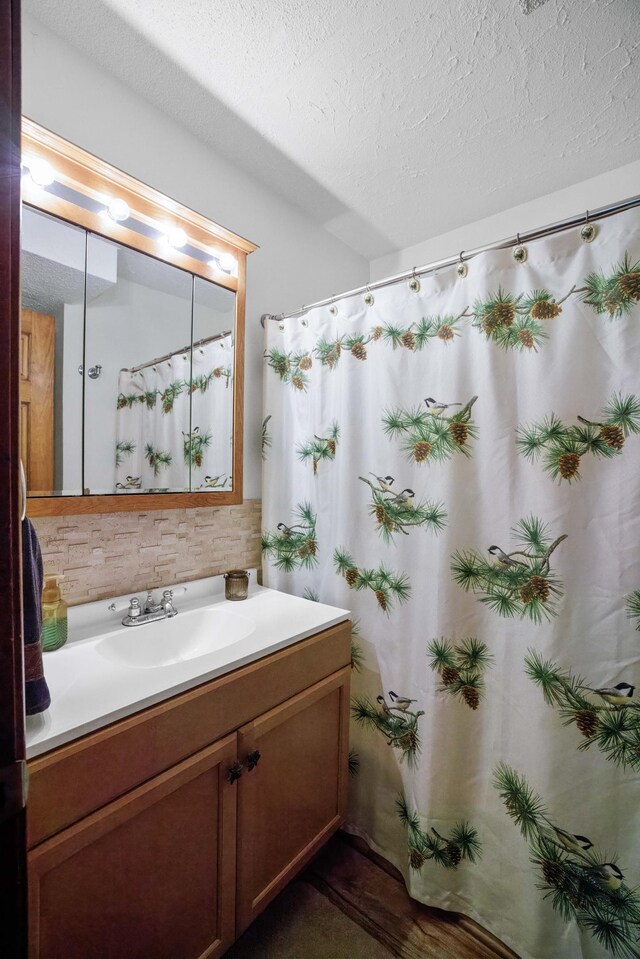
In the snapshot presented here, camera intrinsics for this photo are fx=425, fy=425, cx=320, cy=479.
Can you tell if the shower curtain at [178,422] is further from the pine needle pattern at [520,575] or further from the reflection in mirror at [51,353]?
the pine needle pattern at [520,575]

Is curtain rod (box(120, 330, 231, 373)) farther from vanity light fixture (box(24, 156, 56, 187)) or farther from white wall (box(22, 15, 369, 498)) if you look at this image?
vanity light fixture (box(24, 156, 56, 187))

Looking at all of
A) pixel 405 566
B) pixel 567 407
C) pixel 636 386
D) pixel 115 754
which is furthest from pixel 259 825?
pixel 636 386

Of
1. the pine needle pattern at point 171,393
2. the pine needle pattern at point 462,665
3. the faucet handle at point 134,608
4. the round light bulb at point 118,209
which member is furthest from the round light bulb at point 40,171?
the pine needle pattern at point 462,665

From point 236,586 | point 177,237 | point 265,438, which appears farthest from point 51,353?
point 236,586

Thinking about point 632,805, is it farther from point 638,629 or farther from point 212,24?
point 212,24

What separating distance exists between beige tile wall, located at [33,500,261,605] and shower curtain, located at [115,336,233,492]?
0.14m

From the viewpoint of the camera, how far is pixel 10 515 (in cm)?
40

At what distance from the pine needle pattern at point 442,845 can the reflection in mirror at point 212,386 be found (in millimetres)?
1299

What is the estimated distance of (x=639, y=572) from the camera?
3.45 feet

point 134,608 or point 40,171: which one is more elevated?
point 40,171

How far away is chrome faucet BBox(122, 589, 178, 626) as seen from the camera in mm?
1335

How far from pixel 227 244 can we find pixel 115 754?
158cm

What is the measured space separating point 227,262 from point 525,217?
133 cm

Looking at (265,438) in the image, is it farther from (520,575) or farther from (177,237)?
(520,575)
